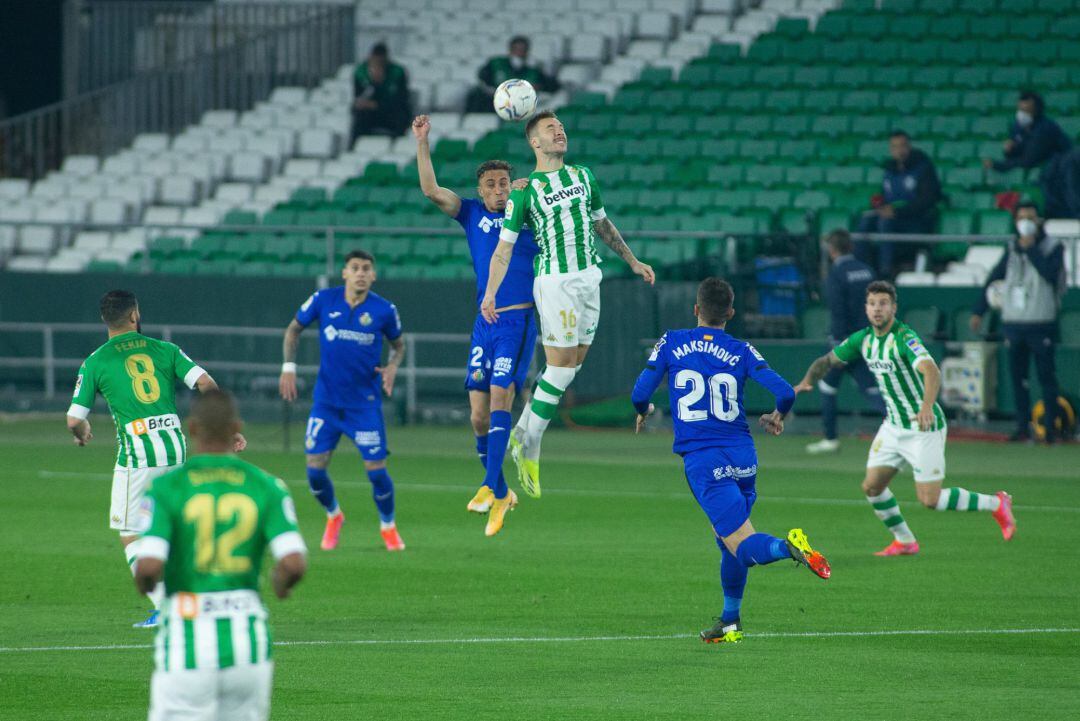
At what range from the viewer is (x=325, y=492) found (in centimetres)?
Result: 1393

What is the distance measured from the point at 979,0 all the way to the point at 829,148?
4131 mm

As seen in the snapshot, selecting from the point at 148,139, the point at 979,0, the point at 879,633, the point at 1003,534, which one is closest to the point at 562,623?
the point at 879,633

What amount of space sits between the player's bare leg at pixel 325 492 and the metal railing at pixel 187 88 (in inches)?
721

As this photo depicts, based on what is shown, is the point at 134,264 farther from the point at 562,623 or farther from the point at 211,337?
the point at 562,623

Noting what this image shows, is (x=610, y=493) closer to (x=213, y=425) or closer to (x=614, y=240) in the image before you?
(x=614, y=240)

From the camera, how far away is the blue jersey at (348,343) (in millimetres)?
13953

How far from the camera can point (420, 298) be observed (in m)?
24.2

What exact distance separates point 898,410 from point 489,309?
3.14 metres

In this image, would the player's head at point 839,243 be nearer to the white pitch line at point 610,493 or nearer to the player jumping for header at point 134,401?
the white pitch line at point 610,493

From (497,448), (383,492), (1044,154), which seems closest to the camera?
(497,448)

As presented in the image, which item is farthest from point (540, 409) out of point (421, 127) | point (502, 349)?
point (421, 127)

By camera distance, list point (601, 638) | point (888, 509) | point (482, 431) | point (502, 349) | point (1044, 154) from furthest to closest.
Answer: point (1044, 154), point (888, 509), point (482, 431), point (502, 349), point (601, 638)

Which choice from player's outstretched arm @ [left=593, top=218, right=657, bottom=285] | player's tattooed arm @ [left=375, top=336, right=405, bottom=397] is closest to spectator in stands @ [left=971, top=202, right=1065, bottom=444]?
player's tattooed arm @ [left=375, top=336, right=405, bottom=397]

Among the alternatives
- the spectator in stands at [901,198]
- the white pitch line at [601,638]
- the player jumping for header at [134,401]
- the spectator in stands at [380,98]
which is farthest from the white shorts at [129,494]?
the spectator in stands at [380,98]
